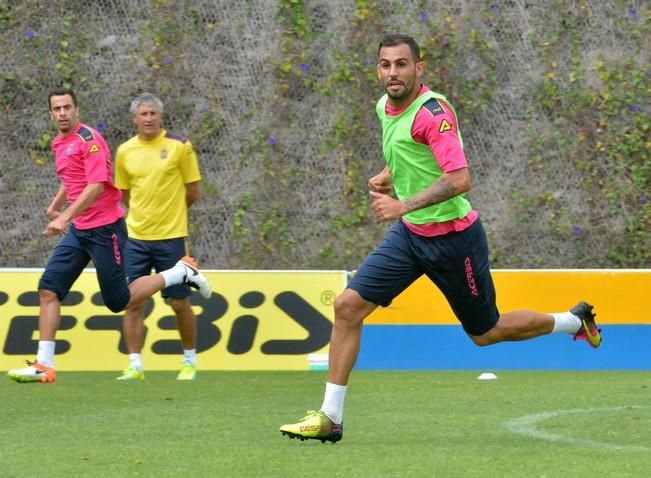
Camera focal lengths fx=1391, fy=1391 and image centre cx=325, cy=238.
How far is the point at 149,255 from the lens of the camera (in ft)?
36.2

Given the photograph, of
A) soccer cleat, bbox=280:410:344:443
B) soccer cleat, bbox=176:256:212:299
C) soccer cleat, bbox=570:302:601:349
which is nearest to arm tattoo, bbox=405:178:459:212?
soccer cleat, bbox=280:410:344:443

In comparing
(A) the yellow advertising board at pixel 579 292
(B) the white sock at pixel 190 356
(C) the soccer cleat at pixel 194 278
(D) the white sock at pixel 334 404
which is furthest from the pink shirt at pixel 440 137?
(A) the yellow advertising board at pixel 579 292

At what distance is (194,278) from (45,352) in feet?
4.11

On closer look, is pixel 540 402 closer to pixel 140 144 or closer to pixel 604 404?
pixel 604 404

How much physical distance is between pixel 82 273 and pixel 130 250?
0.83m

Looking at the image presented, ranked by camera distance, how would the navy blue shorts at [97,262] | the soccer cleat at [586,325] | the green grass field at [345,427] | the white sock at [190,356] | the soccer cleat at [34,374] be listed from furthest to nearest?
the white sock at [190,356], the navy blue shorts at [97,262], the soccer cleat at [34,374], the soccer cleat at [586,325], the green grass field at [345,427]

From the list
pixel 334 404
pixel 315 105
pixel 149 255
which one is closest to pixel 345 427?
pixel 334 404

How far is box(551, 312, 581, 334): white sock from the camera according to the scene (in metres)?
7.93

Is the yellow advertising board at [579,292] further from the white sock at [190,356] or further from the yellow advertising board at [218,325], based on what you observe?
the white sock at [190,356]

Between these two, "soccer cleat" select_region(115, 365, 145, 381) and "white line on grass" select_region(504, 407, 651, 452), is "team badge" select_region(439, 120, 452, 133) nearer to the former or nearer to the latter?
"white line on grass" select_region(504, 407, 651, 452)

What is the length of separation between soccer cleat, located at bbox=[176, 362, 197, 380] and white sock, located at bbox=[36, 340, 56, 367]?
103cm

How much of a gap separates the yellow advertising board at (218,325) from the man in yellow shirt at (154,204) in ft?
1.90

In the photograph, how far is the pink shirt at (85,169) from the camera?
10344 mm

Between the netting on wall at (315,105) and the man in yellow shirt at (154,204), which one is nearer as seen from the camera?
the man in yellow shirt at (154,204)
